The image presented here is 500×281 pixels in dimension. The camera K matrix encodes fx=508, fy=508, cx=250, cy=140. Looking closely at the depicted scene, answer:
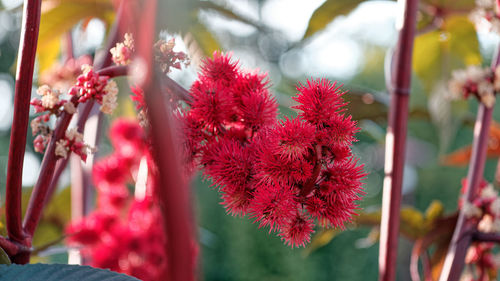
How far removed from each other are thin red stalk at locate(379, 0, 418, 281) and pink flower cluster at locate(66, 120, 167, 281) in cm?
27

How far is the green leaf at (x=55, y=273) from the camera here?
20 centimetres

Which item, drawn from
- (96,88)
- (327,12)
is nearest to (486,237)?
(327,12)

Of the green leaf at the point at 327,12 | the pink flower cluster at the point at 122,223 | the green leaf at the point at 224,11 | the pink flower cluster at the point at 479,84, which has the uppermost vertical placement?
the green leaf at the point at 224,11

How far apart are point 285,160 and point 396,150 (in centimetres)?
22

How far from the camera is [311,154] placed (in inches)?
7.3

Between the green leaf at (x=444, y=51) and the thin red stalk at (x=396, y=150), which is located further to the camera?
the green leaf at (x=444, y=51)

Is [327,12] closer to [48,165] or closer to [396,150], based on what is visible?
[396,150]

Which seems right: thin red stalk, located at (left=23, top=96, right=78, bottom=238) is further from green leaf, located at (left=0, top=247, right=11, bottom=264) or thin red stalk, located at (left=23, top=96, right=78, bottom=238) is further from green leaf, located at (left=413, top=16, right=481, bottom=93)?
green leaf, located at (left=413, top=16, right=481, bottom=93)

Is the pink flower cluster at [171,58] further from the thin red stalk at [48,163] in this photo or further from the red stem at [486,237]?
the red stem at [486,237]

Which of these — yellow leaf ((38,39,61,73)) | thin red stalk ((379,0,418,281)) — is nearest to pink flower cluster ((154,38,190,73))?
thin red stalk ((379,0,418,281))

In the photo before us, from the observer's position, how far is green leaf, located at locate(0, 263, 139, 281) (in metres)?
0.20

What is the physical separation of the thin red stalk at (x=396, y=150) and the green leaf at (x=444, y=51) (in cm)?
23

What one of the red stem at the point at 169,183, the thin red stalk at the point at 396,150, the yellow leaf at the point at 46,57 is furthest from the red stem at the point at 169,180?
the yellow leaf at the point at 46,57

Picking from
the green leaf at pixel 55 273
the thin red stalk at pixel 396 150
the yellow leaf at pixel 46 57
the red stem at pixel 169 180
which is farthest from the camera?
the yellow leaf at pixel 46 57
